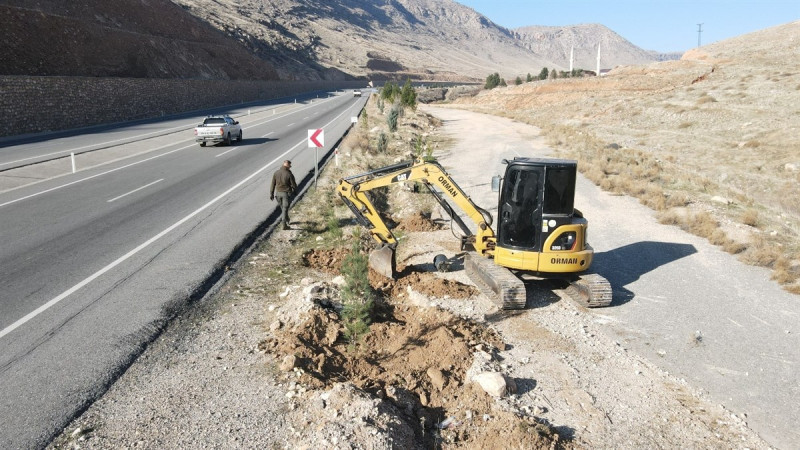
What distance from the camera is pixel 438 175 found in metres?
10.8

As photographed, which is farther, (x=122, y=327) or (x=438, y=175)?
(x=438, y=175)

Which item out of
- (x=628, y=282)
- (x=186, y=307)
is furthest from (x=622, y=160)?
(x=186, y=307)

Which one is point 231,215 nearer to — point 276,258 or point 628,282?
point 276,258

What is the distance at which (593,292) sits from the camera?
32.9 feet

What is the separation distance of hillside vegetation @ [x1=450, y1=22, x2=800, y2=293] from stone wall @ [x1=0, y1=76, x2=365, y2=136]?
3284 cm

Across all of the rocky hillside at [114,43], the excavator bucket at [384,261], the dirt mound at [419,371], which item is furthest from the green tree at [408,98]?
the dirt mound at [419,371]

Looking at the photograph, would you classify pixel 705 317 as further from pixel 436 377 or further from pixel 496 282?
pixel 436 377

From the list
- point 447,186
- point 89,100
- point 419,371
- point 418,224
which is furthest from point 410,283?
point 89,100

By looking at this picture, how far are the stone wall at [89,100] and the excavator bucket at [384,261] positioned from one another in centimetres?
3220

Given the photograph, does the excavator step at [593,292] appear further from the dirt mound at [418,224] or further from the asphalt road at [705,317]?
the dirt mound at [418,224]

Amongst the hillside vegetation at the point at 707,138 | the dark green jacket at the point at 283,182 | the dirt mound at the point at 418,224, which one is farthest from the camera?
the hillside vegetation at the point at 707,138

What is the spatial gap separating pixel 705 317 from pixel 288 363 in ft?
24.1

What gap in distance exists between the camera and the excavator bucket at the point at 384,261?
1122 cm

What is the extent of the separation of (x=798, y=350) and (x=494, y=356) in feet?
16.0
